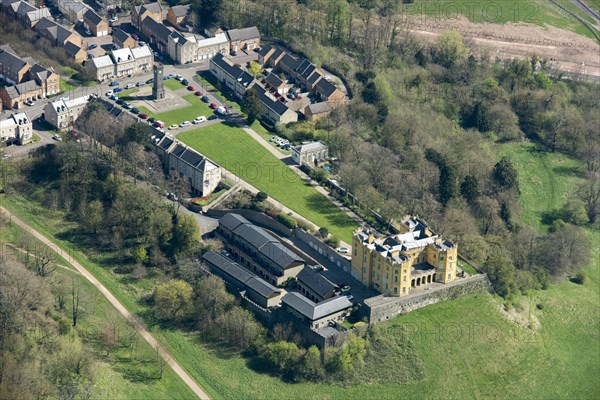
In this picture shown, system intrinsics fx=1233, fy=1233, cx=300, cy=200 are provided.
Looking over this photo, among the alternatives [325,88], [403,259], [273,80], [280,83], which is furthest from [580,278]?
[273,80]

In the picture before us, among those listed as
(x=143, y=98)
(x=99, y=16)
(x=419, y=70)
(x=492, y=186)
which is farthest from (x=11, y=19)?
(x=492, y=186)

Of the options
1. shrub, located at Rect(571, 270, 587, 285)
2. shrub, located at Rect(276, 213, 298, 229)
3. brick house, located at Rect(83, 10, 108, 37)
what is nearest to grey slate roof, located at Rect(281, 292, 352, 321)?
shrub, located at Rect(276, 213, 298, 229)

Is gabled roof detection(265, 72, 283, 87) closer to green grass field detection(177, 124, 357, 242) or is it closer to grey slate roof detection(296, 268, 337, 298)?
green grass field detection(177, 124, 357, 242)

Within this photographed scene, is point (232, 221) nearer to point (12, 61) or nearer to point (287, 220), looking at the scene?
point (287, 220)

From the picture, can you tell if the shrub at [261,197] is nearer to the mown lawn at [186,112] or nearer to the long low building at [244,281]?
the long low building at [244,281]

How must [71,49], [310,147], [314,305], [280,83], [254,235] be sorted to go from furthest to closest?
[71,49]
[280,83]
[310,147]
[254,235]
[314,305]

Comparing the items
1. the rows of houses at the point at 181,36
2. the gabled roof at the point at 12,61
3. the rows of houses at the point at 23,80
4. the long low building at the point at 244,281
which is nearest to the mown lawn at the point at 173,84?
the rows of houses at the point at 181,36
